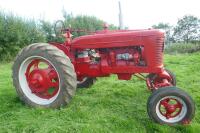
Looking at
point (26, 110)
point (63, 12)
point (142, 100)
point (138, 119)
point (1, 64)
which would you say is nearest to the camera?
point (138, 119)

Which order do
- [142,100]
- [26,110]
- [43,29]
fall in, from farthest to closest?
1. [43,29]
2. [142,100]
3. [26,110]

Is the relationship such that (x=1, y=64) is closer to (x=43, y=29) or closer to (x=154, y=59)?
(x=43, y=29)

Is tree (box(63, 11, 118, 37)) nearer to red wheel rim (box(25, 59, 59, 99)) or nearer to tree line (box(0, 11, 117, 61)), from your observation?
tree line (box(0, 11, 117, 61))

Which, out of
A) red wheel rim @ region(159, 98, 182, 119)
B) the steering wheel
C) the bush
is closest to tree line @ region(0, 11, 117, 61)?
the bush

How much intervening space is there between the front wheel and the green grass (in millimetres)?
116

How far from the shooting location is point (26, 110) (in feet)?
14.3

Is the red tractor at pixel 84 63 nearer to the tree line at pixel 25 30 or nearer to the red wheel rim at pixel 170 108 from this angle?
the red wheel rim at pixel 170 108

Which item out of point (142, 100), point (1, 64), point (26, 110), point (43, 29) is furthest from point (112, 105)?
point (43, 29)

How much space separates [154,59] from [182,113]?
3.03 ft

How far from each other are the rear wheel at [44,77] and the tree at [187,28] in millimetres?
24384

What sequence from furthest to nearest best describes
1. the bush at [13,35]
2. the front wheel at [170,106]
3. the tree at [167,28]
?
the tree at [167,28], the bush at [13,35], the front wheel at [170,106]

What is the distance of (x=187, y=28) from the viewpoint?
90.7 feet

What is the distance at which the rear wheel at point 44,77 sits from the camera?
429 centimetres

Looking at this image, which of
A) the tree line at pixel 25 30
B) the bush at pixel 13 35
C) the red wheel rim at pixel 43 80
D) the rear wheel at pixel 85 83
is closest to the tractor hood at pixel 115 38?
the red wheel rim at pixel 43 80
